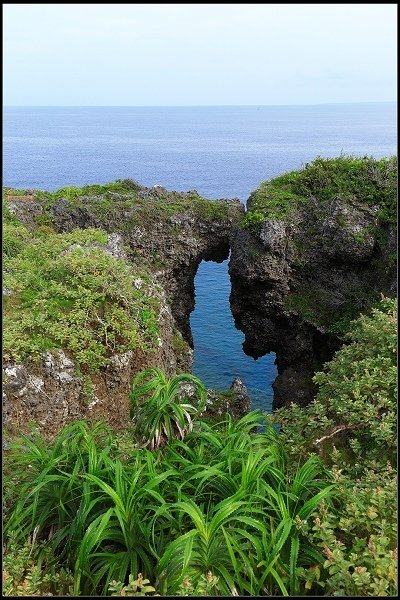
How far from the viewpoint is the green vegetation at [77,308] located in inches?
433

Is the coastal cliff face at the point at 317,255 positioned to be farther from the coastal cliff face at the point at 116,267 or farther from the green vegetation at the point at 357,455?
the green vegetation at the point at 357,455

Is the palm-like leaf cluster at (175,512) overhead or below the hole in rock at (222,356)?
overhead

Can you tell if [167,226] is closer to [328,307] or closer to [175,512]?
[328,307]

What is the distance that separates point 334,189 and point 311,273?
4.20 meters

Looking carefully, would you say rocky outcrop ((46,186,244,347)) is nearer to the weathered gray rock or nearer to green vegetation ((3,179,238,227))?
green vegetation ((3,179,238,227))

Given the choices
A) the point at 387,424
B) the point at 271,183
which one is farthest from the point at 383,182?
the point at 387,424

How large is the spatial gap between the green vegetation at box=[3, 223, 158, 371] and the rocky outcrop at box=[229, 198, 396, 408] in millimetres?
9849

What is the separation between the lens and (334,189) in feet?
78.4

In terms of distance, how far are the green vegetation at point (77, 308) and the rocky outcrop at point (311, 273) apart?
32.3 ft

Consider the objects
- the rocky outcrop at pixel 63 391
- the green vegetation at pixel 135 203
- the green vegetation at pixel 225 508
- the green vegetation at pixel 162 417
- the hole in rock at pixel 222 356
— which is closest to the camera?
the green vegetation at pixel 225 508

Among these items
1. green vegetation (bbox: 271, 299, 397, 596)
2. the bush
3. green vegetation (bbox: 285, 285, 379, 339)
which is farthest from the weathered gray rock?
the bush

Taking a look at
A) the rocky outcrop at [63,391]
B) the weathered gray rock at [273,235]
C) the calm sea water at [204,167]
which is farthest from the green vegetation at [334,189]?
the rocky outcrop at [63,391]

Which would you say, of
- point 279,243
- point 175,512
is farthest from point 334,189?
point 175,512

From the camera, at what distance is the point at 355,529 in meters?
5.88
